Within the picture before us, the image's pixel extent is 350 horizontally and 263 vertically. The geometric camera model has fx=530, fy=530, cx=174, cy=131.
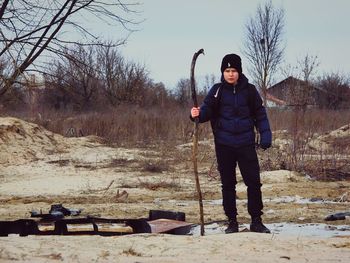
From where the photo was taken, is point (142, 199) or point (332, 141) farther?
point (332, 141)

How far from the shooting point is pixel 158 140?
23.9 metres

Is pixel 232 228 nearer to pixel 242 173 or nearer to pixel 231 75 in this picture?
pixel 242 173

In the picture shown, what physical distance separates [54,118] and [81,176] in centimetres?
1534

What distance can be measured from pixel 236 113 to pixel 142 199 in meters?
4.59

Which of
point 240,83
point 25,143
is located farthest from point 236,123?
point 25,143

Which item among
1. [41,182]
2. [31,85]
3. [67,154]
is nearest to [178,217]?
[31,85]

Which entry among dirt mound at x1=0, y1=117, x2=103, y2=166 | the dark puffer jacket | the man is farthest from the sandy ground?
the dark puffer jacket

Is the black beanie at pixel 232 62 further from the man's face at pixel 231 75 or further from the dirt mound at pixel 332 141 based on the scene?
the dirt mound at pixel 332 141

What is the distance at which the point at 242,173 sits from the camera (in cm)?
561

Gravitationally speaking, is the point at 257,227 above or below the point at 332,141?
below

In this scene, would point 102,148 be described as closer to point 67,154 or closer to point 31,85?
point 67,154

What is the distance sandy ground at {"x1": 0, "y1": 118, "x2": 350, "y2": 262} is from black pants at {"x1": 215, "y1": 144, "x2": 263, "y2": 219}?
48cm

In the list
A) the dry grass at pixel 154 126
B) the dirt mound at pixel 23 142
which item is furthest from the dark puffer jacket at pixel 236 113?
the dirt mound at pixel 23 142

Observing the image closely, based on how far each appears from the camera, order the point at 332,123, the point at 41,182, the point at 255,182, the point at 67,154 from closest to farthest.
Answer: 1. the point at 255,182
2. the point at 41,182
3. the point at 67,154
4. the point at 332,123
